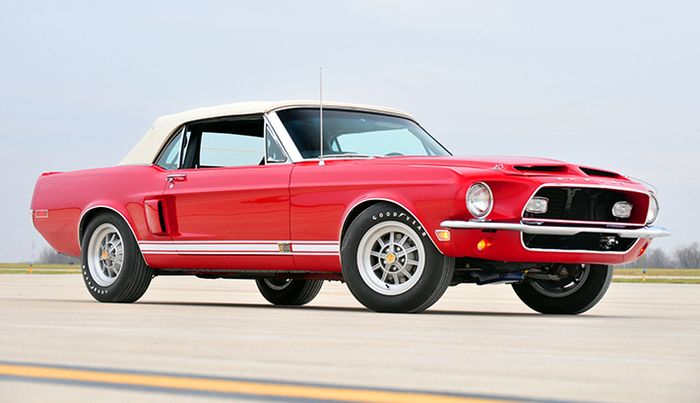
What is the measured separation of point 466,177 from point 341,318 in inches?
53.0

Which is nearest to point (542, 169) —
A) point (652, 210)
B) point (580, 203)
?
point (580, 203)

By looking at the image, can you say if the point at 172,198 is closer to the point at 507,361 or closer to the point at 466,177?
the point at 466,177

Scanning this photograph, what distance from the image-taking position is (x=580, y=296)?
929 cm

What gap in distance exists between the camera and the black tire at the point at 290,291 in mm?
11203

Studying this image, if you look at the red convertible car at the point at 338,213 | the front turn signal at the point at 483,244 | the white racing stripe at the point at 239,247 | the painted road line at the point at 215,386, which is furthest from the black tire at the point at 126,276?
the painted road line at the point at 215,386

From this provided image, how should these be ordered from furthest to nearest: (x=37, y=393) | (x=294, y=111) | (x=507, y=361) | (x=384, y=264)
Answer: (x=294, y=111) → (x=384, y=264) → (x=507, y=361) → (x=37, y=393)

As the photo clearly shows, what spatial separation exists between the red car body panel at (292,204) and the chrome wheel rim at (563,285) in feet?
2.06

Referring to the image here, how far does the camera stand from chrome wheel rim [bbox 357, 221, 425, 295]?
26.7 feet

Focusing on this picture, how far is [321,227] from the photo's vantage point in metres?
8.69

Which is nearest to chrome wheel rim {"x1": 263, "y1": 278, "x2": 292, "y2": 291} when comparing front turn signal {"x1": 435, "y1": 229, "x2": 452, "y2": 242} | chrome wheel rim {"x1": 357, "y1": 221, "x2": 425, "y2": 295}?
chrome wheel rim {"x1": 357, "y1": 221, "x2": 425, "y2": 295}

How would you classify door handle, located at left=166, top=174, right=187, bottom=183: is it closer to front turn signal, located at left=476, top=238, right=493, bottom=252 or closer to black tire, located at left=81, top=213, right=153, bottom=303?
black tire, located at left=81, top=213, right=153, bottom=303

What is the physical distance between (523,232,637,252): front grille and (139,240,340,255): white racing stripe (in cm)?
154

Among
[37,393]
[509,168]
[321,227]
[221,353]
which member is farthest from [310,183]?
[37,393]

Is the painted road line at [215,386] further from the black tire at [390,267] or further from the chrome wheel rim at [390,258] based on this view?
the chrome wheel rim at [390,258]
